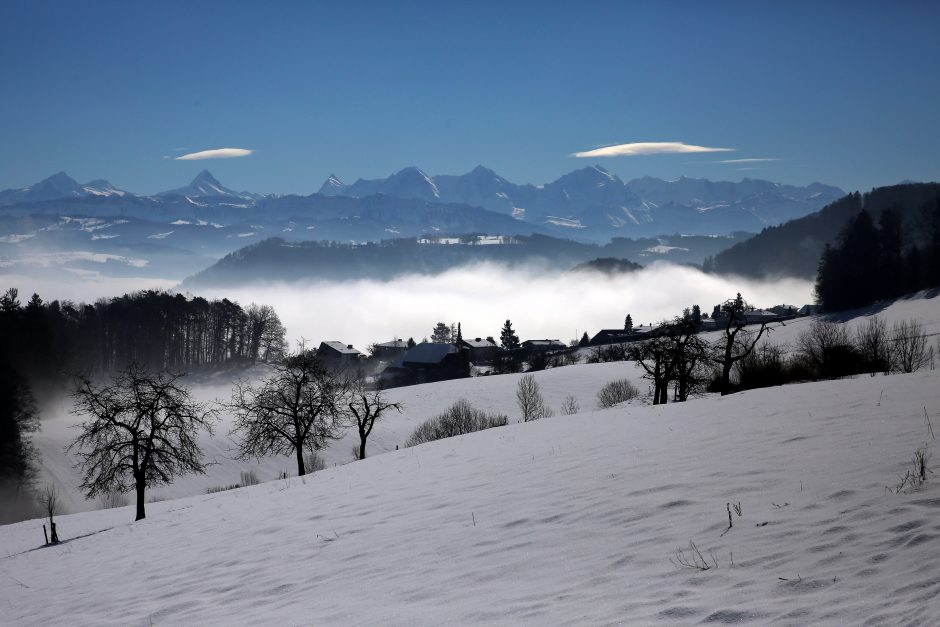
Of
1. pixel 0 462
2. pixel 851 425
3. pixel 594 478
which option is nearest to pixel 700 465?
pixel 594 478

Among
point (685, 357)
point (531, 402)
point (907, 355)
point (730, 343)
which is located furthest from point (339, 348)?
point (730, 343)

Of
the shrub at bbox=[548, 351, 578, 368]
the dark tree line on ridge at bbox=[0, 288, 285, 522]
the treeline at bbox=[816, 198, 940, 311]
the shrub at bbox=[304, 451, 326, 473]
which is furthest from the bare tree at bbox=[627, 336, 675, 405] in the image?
the treeline at bbox=[816, 198, 940, 311]

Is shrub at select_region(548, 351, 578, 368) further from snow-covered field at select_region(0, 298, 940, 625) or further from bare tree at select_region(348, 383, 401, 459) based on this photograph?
snow-covered field at select_region(0, 298, 940, 625)

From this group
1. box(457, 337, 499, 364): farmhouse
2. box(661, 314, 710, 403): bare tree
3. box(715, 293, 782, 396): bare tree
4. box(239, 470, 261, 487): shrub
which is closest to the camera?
box(715, 293, 782, 396): bare tree

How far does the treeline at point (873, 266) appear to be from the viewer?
349 feet

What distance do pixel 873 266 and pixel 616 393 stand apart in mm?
70786

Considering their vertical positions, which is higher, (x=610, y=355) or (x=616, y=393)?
(x=610, y=355)

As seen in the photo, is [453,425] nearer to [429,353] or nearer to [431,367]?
[431,367]

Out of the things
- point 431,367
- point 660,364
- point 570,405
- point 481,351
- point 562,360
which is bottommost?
point 570,405

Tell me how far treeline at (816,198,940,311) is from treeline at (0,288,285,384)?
311 ft

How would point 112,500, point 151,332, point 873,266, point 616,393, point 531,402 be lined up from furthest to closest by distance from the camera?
point 873,266, point 151,332, point 616,393, point 531,402, point 112,500

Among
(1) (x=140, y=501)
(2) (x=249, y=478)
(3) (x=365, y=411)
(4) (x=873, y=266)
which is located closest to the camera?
(1) (x=140, y=501)

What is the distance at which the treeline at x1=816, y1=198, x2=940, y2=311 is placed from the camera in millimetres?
106500

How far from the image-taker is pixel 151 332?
359ft
